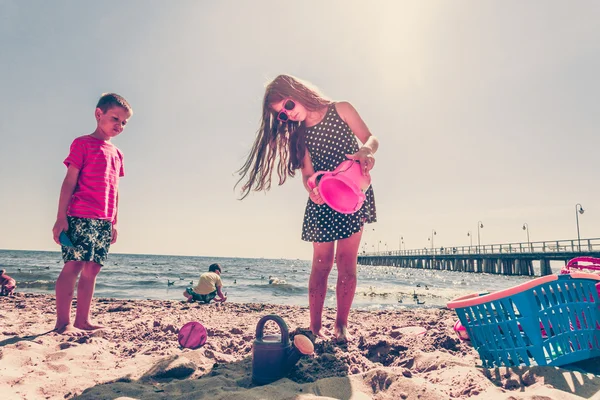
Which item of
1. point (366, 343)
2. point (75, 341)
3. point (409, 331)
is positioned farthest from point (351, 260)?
point (75, 341)

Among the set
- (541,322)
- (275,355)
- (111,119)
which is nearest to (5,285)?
(111,119)

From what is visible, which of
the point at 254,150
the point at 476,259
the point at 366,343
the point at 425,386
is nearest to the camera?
the point at 425,386

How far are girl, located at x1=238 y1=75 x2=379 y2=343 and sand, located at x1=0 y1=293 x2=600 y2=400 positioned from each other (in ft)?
1.51

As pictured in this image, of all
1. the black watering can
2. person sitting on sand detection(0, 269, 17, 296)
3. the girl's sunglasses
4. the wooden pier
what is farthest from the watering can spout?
the wooden pier

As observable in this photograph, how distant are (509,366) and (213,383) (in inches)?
60.3

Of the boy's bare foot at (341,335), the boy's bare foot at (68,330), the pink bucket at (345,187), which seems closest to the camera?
the pink bucket at (345,187)

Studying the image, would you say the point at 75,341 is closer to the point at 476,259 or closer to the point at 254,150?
the point at 254,150

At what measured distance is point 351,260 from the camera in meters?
2.72

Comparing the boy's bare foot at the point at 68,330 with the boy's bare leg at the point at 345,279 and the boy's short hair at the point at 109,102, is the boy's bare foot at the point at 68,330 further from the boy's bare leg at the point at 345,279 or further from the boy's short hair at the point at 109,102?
the boy's bare leg at the point at 345,279

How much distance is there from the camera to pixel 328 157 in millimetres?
2848

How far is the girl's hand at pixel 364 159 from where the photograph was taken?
231cm

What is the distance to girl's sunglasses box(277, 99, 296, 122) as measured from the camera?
107 inches

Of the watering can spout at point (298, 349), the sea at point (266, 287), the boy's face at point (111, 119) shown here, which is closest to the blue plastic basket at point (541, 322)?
the watering can spout at point (298, 349)

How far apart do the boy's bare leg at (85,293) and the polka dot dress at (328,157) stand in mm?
1802
